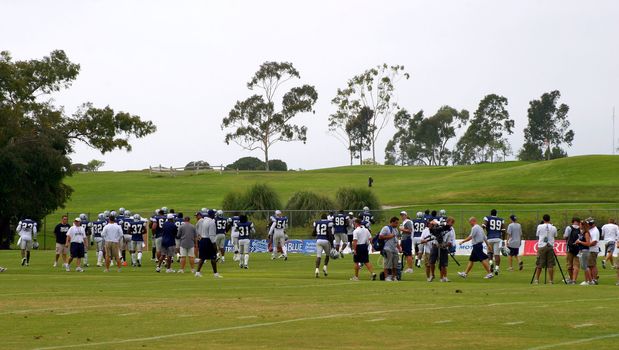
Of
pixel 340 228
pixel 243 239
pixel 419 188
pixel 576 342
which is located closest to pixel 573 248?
pixel 243 239

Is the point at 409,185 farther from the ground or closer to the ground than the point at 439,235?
farther from the ground

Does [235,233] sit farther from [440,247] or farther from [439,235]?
[440,247]

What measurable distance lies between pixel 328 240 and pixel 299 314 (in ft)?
47.3

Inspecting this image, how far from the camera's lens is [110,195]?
10075 centimetres

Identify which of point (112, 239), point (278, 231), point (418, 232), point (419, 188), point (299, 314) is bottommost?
point (299, 314)

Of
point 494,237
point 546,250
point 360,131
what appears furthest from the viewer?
point 360,131

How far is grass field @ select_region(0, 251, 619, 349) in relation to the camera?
15.0 metres

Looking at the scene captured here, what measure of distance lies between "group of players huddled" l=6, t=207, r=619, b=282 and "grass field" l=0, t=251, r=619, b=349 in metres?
1.46

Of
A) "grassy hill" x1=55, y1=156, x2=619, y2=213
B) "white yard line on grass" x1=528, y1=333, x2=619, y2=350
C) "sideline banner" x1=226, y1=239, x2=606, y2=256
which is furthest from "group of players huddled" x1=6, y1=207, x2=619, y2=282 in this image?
"grassy hill" x1=55, y1=156, x2=619, y2=213

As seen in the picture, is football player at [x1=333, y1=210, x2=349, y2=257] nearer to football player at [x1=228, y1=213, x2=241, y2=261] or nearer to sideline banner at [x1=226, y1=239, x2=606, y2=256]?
football player at [x1=228, y1=213, x2=241, y2=261]

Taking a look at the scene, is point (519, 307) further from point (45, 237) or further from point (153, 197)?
point (153, 197)

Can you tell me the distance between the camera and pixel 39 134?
69.1 meters

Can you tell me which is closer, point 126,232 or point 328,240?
point 328,240

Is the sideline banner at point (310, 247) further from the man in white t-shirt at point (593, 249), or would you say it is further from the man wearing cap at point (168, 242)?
the man in white t-shirt at point (593, 249)
